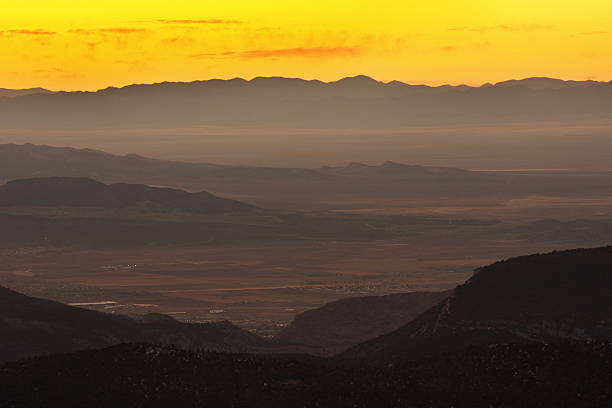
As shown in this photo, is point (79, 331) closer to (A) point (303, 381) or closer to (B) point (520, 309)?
(B) point (520, 309)

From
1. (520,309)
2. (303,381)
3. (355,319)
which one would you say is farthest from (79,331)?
(303,381)

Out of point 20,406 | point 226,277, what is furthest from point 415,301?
point 20,406

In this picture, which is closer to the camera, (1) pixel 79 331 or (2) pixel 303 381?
(2) pixel 303 381

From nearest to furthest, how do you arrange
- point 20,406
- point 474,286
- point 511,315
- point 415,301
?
1. point 20,406
2. point 511,315
3. point 474,286
4. point 415,301

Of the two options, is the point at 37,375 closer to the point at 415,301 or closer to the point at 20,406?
the point at 20,406

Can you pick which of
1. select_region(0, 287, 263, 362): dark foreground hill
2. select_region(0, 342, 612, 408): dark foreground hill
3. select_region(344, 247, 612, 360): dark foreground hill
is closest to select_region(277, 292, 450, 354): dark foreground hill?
select_region(0, 287, 263, 362): dark foreground hill

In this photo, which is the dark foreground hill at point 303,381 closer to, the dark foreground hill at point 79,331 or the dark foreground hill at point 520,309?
the dark foreground hill at point 520,309

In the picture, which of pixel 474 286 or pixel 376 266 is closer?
pixel 474 286
